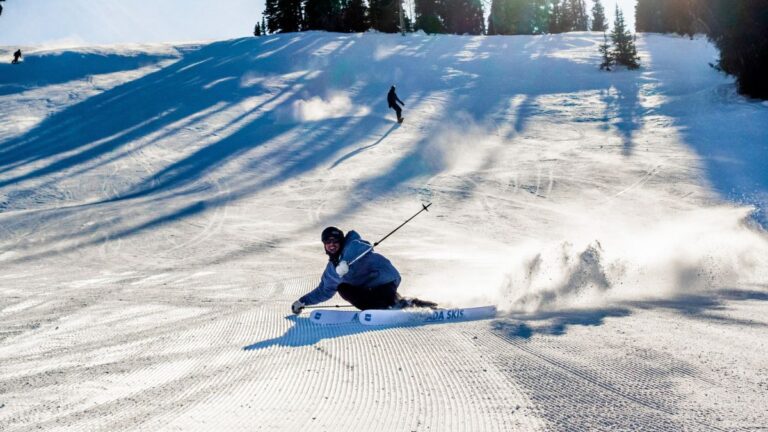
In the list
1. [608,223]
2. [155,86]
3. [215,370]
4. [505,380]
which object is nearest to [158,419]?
[215,370]

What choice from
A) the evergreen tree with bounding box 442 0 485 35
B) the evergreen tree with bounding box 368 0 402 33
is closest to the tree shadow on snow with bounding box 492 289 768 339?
the evergreen tree with bounding box 368 0 402 33

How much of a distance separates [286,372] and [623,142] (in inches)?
840

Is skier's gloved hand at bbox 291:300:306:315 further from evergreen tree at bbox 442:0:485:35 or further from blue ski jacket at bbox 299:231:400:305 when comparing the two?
evergreen tree at bbox 442:0:485:35

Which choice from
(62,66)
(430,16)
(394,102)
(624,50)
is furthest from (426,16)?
(394,102)

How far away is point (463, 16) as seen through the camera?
75812 millimetres

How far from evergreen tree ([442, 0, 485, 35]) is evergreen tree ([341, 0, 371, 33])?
457 inches

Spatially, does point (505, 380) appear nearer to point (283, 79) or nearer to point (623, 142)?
point (623, 142)

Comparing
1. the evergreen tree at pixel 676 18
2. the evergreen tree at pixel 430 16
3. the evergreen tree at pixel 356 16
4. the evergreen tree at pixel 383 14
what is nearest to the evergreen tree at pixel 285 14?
the evergreen tree at pixel 356 16

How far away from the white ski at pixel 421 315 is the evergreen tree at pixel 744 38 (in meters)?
23.3

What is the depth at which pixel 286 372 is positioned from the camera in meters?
4.46

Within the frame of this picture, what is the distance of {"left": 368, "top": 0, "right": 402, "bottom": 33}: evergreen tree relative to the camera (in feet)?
208

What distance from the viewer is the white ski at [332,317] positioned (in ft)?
22.7

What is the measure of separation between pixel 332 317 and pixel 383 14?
61349 millimetres

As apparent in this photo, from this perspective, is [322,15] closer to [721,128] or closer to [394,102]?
[394,102]
